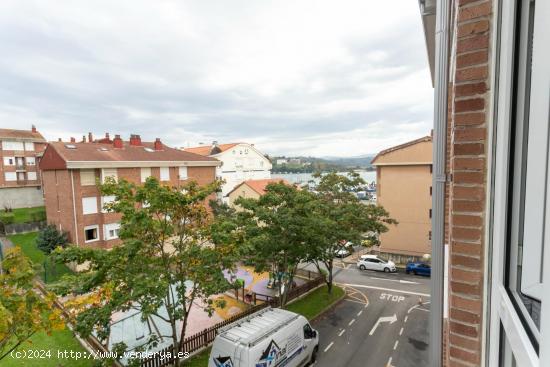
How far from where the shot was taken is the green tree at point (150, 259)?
6.72 meters

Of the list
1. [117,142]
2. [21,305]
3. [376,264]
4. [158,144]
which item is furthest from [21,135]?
[376,264]

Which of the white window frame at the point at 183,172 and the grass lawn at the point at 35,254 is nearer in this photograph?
the grass lawn at the point at 35,254

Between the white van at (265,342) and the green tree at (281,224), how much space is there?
8.19 ft

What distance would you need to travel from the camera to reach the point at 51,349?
392 inches

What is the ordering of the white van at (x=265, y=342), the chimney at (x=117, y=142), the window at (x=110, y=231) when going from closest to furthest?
the white van at (x=265, y=342) < the window at (x=110, y=231) < the chimney at (x=117, y=142)

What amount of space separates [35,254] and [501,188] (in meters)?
26.0

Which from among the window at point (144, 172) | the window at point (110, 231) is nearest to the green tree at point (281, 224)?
the window at point (110, 231)

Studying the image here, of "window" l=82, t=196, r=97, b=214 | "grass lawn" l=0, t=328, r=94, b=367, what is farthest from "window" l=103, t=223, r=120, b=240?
"grass lawn" l=0, t=328, r=94, b=367

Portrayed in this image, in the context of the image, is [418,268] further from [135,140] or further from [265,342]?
[135,140]

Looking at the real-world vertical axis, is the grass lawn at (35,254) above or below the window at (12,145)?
below

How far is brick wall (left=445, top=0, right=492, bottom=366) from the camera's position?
4.96 feet

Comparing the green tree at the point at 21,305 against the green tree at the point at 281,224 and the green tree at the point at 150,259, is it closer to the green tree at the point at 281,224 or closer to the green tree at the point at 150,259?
the green tree at the point at 150,259

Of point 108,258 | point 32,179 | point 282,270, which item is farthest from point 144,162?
point 32,179

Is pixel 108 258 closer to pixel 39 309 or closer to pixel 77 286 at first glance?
→ pixel 77 286
